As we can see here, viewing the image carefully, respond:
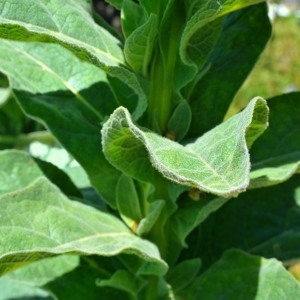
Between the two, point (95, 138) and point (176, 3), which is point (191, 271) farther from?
point (176, 3)

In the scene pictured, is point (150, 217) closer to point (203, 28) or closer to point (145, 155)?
point (145, 155)

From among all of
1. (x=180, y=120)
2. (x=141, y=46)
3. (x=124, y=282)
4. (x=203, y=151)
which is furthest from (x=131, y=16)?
(x=124, y=282)

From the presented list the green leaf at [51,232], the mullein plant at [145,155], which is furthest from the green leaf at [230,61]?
the green leaf at [51,232]

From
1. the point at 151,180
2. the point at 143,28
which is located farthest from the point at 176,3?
the point at 151,180

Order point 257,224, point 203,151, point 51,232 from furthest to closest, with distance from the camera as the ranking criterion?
point 257,224, point 51,232, point 203,151

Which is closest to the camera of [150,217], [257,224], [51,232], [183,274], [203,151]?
[203,151]

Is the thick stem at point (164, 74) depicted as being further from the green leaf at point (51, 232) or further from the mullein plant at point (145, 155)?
the green leaf at point (51, 232)
